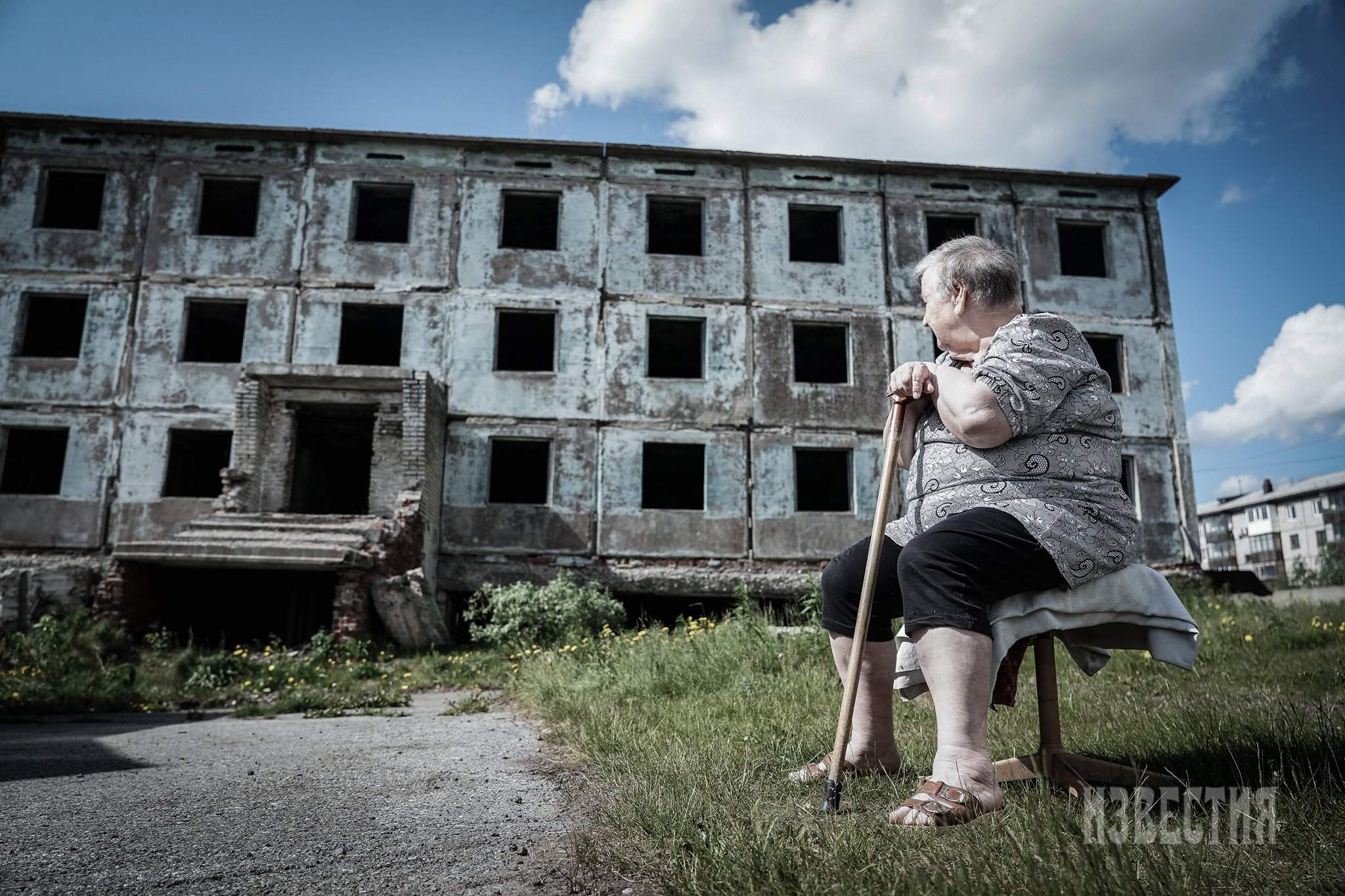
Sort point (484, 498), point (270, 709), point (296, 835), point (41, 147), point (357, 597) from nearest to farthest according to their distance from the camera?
1. point (296, 835)
2. point (270, 709)
3. point (357, 597)
4. point (484, 498)
5. point (41, 147)

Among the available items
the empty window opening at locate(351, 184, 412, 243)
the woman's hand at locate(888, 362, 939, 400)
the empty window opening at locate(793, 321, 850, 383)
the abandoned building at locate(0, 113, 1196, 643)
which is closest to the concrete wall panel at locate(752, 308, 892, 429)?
the abandoned building at locate(0, 113, 1196, 643)

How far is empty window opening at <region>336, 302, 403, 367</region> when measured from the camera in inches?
601

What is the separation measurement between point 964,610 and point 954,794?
1.52 feet

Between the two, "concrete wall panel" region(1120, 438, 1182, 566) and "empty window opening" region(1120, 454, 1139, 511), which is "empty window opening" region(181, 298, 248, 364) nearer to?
"empty window opening" region(1120, 454, 1139, 511)

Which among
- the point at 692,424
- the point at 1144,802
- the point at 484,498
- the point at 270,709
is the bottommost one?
the point at 270,709

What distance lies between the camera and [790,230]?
1855 centimetres

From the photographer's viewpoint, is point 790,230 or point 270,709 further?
point 790,230

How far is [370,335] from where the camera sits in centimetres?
1758

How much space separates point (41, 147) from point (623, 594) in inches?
553

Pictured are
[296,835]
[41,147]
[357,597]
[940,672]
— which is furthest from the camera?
[41,147]

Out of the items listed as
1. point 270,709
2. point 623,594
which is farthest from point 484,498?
point 270,709

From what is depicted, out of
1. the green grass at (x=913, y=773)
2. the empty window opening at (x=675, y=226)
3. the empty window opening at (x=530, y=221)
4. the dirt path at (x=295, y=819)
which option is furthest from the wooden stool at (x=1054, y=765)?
the empty window opening at (x=530, y=221)

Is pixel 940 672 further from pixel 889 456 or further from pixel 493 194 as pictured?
pixel 493 194

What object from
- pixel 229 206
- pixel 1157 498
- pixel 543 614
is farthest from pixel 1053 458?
pixel 229 206
